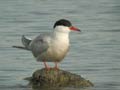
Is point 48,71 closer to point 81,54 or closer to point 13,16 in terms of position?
point 81,54

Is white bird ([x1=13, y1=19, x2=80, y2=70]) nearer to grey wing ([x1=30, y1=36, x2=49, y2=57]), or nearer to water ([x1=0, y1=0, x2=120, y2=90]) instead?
grey wing ([x1=30, y1=36, x2=49, y2=57])

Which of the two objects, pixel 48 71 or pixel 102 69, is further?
pixel 102 69

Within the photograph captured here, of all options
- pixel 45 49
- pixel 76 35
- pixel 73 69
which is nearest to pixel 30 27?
pixel 76 35

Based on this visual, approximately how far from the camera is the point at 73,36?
19672 mm

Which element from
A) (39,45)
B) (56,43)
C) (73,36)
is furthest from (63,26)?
(73,36)

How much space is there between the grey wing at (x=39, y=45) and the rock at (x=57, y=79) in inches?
16.0

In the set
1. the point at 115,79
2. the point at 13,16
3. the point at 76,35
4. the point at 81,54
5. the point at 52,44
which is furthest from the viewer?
the point at 13,16

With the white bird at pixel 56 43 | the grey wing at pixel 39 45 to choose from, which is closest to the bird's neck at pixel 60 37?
the white bird at pixel 56 43

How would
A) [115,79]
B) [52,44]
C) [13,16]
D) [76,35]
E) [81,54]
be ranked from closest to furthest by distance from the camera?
[52,44] < [115,79] < [81,54] < [76,35] < [13,16]

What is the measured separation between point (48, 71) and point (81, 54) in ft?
11.1

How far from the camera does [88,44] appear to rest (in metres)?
18.5

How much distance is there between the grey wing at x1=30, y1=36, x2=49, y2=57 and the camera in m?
14.1

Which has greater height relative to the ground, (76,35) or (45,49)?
(45,49)

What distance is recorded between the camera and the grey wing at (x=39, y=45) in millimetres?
14148
